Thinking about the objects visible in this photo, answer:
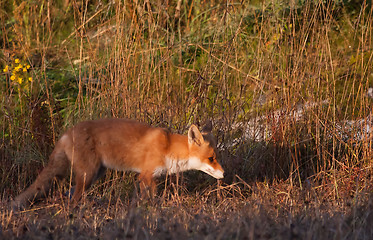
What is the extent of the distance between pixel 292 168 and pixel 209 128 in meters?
1.05

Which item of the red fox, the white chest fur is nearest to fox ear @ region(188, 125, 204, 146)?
the red fox

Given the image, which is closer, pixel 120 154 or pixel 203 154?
pixel 120 154

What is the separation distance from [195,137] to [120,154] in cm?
78

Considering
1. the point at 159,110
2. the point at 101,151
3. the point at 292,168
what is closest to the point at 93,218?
the point at 101,151

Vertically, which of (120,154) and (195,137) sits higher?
(195,137)

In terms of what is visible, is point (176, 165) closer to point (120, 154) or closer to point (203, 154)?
point (203, 154)

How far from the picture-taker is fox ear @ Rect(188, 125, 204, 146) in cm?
491

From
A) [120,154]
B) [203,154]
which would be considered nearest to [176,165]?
[203,154]

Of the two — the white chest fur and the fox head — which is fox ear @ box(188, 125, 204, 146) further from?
→ the white chest fur

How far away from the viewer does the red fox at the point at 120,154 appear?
4.74 m

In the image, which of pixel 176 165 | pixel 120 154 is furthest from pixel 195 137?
pixel 120 154

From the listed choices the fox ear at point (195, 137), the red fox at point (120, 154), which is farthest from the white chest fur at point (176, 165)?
the fox ear at point (195, 137)

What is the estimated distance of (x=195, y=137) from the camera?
500cm

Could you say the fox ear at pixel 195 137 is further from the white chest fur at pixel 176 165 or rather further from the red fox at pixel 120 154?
the white chest fur at pixel 176 165
